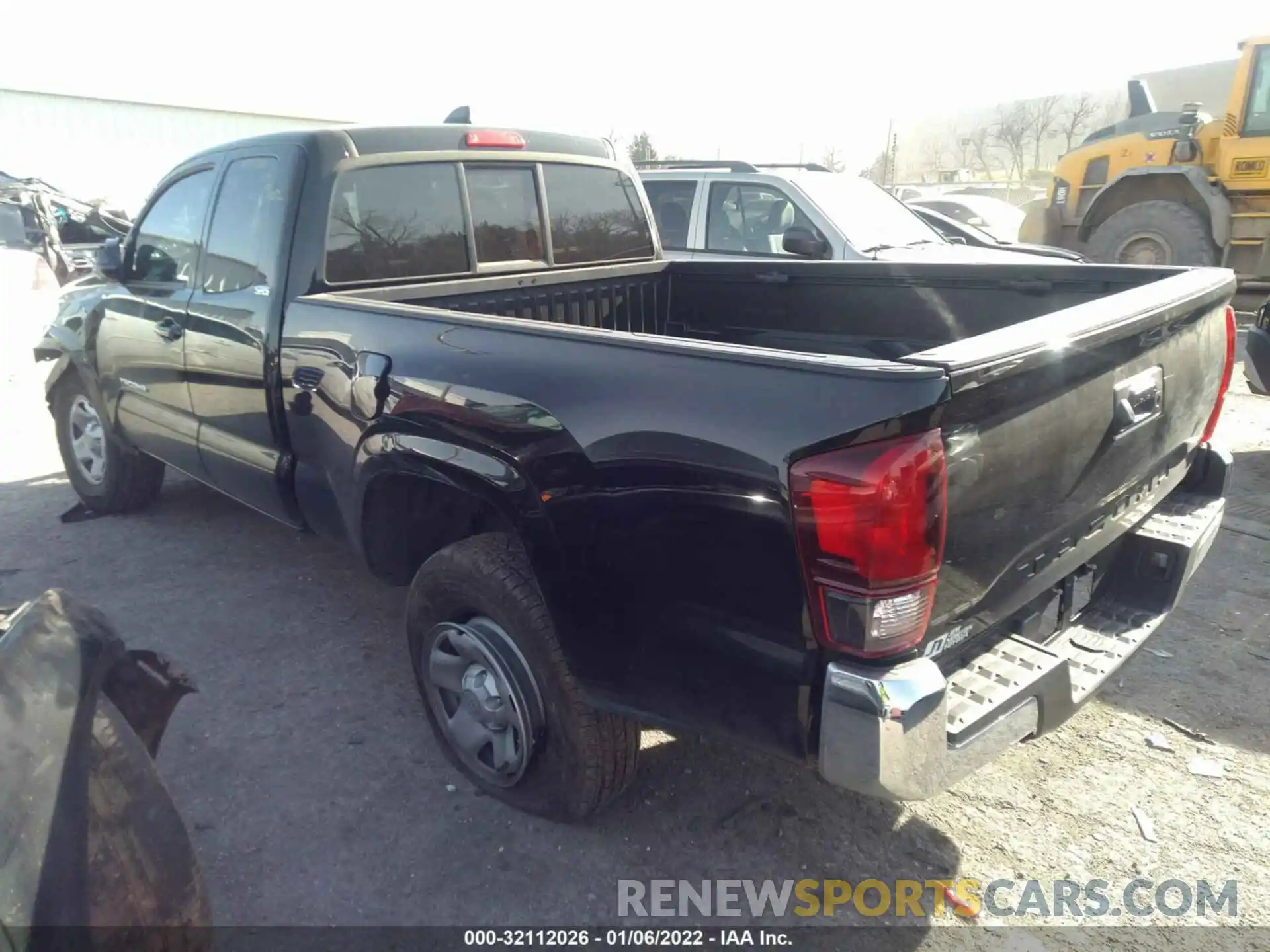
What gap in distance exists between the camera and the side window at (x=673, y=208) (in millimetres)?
7441

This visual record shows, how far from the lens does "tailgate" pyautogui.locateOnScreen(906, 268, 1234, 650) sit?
6.22ft

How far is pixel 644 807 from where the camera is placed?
9.46 feet

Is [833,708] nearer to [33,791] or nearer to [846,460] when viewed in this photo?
[846,460]

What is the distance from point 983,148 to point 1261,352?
67641 mm

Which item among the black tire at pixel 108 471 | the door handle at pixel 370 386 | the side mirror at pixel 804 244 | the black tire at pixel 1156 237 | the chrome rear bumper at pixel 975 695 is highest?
the side mirror at pixel 804 244

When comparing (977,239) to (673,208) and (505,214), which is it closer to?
(673,208)

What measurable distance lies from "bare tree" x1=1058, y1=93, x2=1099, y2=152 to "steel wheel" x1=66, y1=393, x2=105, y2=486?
5446 cm

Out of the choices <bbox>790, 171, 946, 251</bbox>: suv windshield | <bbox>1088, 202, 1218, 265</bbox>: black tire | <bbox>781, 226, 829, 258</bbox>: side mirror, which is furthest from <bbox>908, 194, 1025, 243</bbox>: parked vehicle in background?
<bbox>781, 226, 829, 258</bbox>: side mirror

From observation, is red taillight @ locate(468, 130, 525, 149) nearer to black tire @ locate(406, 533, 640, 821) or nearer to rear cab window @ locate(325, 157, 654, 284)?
rear cab window @ locate(325, 157, 654, 284)

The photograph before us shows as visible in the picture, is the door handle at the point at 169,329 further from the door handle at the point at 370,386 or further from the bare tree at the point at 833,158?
the bare tree at the point at 833,158

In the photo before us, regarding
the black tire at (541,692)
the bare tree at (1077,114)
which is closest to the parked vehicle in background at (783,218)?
the black tire at (541,692)

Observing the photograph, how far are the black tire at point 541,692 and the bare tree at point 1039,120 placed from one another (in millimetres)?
61232

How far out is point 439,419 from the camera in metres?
2.64

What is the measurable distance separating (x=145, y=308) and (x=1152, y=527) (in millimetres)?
4184
